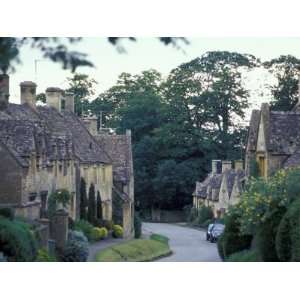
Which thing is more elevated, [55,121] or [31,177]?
[55,121]

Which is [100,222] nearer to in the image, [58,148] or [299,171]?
[58,148]

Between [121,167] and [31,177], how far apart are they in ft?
10.9

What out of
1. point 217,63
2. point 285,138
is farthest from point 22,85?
point 285,138

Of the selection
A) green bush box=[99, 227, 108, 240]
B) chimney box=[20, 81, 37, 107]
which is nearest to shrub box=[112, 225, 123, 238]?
green bush box=[99, 227, 108, 240]

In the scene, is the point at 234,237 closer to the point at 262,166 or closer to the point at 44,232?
the point at 262,166

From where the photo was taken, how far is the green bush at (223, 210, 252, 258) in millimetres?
17062

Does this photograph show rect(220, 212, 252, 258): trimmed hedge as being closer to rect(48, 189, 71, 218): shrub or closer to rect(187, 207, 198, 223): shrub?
rect(187, 207, 198, 223): shrub

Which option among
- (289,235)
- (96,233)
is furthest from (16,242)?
(289,235)

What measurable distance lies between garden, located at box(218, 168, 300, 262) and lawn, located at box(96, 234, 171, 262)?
120 centimetres

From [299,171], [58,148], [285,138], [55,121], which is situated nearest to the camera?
[299,171]

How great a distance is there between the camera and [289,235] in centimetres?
1551
